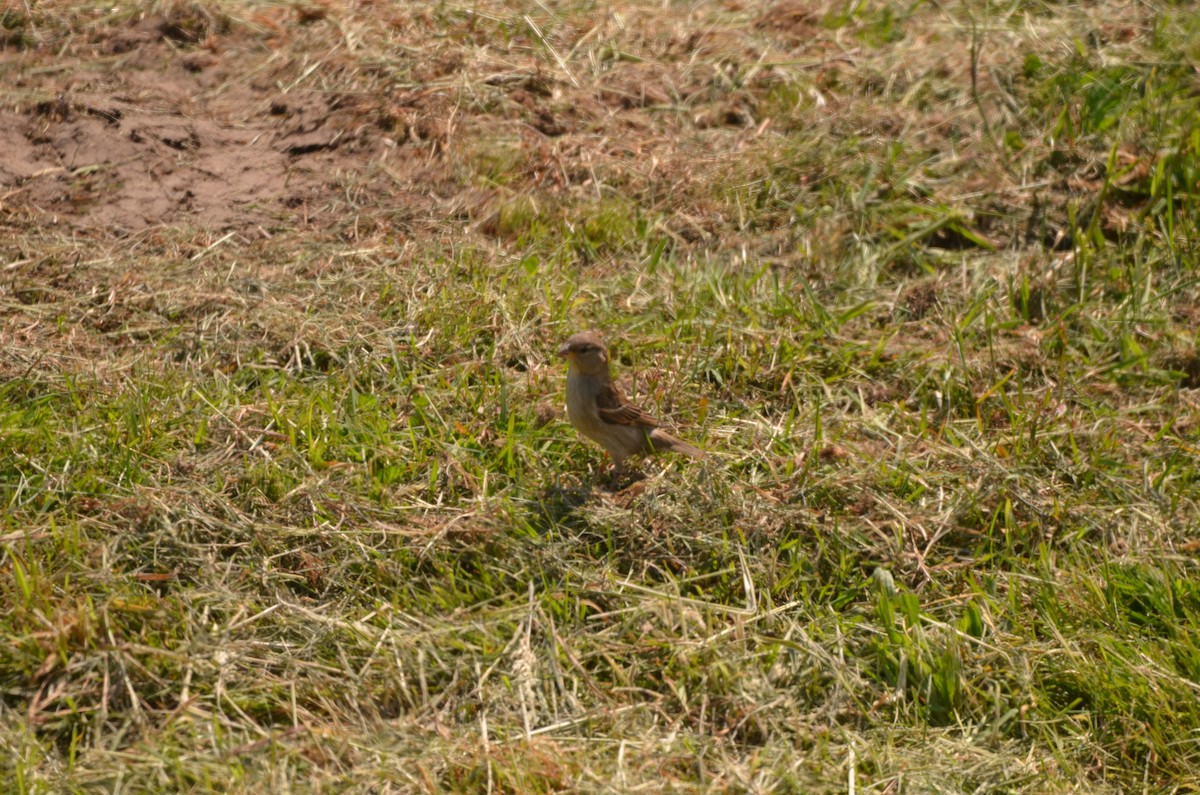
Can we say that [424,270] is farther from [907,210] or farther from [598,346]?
[907,210]

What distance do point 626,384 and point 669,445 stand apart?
61 cm

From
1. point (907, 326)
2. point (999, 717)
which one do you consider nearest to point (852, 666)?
point (999, 717)

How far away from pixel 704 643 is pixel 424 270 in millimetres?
2547

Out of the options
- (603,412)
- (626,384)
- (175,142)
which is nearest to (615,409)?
(603,412)

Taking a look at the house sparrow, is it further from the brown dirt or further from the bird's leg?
the brown dirt

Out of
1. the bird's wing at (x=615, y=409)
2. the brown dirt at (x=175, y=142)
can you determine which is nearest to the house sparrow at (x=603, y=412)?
the bird's wing at (x=615, y=409)

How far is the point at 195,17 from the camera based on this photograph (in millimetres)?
7945

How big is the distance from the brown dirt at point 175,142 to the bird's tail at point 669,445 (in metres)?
2.35

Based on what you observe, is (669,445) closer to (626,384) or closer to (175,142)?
(626,384)

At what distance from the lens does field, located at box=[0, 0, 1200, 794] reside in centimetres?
422

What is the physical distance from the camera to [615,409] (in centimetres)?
517

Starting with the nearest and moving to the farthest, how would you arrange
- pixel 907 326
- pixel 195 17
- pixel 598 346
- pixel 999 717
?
pixel 999 717 → pixel 598 346 → pixel 907 326 → pixel 195 17

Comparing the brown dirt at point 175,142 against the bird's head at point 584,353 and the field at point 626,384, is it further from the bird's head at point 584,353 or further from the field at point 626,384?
the bird's head at point 584,353

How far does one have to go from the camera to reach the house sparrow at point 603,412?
516cm
